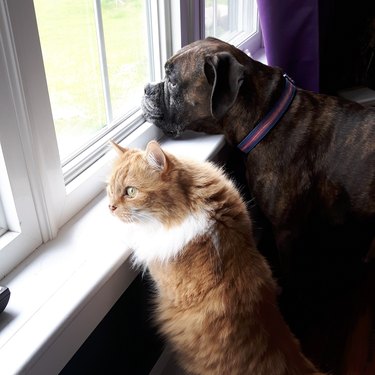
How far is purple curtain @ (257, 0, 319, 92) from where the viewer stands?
5.03 ft

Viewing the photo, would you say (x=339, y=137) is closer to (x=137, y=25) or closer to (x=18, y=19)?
(x=137, y=25)

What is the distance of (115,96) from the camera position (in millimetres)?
1305

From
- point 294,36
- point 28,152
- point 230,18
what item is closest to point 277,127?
point 294,36

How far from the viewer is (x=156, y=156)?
2.89ft

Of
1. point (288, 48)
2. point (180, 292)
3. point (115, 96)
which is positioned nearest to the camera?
point (180, 292)

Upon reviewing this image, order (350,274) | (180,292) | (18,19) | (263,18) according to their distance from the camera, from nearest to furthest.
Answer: (18,19)
(180,292)
(263,18)
(350,274)

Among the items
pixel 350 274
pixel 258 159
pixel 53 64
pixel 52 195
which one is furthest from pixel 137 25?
pixel 350 274

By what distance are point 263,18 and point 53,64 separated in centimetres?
86

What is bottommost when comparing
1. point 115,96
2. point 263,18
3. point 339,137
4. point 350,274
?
point 350,274

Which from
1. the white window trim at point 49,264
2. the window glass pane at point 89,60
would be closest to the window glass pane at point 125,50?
the window glass pane at point 89,60

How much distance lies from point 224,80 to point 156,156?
1.46ft

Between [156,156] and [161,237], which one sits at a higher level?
[156,156]

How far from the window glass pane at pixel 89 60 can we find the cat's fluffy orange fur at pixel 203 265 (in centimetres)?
25

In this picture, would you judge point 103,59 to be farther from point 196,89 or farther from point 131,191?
point 131,191
